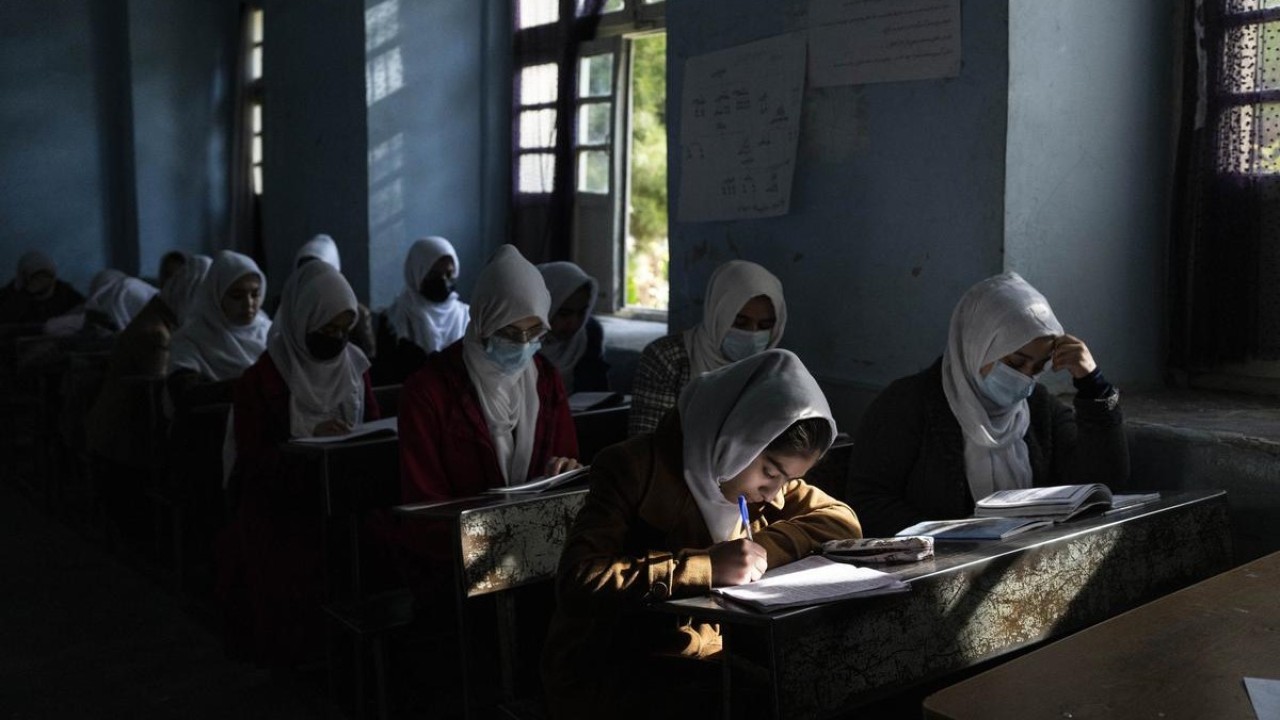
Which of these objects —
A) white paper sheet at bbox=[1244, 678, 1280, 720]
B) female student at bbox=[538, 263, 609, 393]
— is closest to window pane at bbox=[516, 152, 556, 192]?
female student at bbox=[538, 263, 609, 393]

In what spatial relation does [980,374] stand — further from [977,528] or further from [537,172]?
[537,172]

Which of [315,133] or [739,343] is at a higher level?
[315,133]

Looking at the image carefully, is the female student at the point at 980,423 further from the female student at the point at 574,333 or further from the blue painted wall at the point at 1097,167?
the female student at the point at 574,333

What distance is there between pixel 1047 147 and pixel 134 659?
3.11 meters

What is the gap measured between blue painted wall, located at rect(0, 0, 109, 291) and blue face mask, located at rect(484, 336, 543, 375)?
305 inches

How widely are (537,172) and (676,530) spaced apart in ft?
14.4

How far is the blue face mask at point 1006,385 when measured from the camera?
8.69ft

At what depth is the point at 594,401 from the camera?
12.5ft

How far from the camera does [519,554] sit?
2.33m

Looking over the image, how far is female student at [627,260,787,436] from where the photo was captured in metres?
3.53

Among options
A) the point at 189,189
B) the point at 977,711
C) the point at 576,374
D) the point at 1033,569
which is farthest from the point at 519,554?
the point at 189,189

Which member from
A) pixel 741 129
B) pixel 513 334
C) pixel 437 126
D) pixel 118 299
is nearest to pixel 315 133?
pixel 437 126

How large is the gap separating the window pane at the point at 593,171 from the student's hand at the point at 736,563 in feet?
13.1

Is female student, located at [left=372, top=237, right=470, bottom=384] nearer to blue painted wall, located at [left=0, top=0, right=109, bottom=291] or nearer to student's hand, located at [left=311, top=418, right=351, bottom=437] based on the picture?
student's hand, located at [left=311, top=418, right=351, bottom=437]
